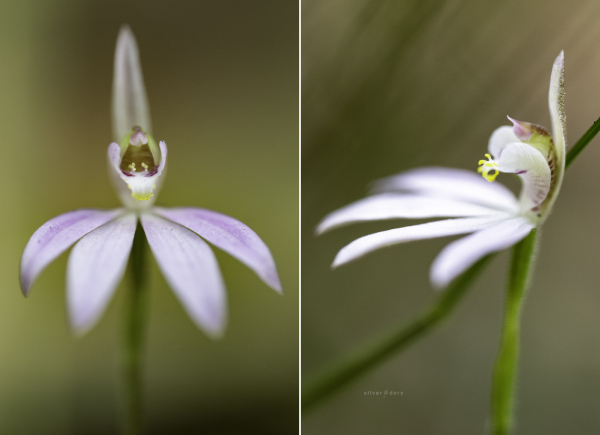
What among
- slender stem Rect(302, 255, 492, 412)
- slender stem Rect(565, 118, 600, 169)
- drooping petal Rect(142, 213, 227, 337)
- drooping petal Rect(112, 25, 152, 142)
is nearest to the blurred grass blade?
slender stem Rect(302, 255, 492, 412)

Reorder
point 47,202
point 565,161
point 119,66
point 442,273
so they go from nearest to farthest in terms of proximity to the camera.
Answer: point 442,273 < point 565,161 < point 119,66 < point 47,202

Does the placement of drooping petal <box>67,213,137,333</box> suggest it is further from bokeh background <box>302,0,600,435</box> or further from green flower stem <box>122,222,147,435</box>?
bokeh background <box>302,0,600,435</box>

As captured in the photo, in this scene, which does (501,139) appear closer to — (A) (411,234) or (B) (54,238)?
(A) (411,234)

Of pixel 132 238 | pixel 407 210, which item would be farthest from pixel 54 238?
pixel 407 210

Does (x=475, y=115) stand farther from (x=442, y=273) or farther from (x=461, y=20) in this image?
(x=442, y=273)

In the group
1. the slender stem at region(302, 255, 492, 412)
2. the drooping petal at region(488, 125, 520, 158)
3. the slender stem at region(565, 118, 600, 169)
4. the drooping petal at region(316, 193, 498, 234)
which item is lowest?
the slender stem at region(302, 255, 492, 412)

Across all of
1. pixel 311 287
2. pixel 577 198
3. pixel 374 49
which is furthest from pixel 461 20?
pixel 311 287

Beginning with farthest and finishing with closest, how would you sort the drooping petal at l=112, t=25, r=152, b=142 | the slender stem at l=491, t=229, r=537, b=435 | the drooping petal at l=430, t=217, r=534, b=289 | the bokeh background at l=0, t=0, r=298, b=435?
the bokeh background at l=0, t=0, r=298, b=435 → the drooping petal at l=112, t=25, r=152, b=142 → the slender stem at l=491, t=229, r=537, b=435 → the drooping petal at l=430, t=217, r=534, b=289
